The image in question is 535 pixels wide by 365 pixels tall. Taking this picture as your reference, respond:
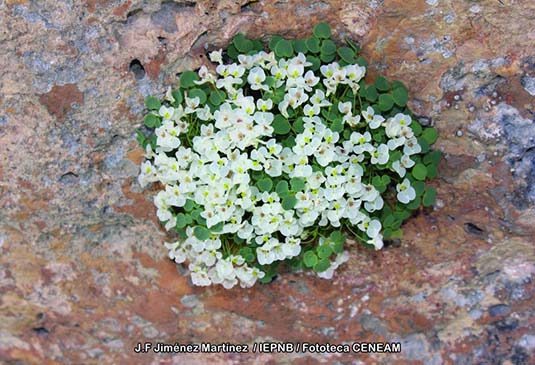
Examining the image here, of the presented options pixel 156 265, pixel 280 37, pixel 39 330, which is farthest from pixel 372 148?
pixel 39 330

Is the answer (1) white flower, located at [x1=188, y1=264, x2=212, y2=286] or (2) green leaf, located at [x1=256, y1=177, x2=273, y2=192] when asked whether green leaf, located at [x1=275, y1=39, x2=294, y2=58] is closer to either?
(2) green leaf, located at [x1=256, y1=177, x2=273, y2=192]

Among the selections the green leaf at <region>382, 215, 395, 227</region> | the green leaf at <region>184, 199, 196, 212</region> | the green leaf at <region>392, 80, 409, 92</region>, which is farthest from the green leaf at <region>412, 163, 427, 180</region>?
the green leaf at <region>184, 199, 196, 212</region>

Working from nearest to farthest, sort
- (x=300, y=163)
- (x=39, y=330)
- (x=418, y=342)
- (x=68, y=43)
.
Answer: (x=300, y=163) < (x=68, y=43) < (x=418, y=342) < (x=39, y=330)

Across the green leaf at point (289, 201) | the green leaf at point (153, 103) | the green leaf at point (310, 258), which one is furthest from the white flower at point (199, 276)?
the green leaf at point (153, 103)

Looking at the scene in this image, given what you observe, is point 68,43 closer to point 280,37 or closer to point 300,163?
point 280,37

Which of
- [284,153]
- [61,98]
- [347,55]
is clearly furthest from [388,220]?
[61,98]

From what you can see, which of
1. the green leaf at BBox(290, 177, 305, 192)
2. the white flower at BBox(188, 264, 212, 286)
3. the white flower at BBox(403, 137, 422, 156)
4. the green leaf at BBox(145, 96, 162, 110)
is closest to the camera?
the green leaf at BBox(290, 177, 305, 192)
